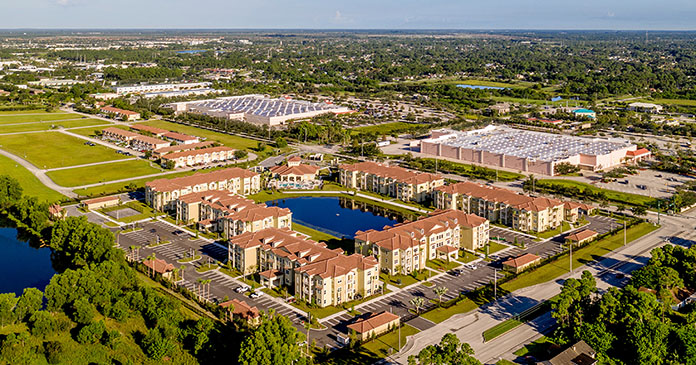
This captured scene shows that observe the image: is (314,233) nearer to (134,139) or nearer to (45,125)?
(134,139)

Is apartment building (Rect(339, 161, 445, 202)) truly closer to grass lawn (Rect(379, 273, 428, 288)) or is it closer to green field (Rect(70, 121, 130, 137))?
grass lawn (Rect(379, 273, 428, 288))

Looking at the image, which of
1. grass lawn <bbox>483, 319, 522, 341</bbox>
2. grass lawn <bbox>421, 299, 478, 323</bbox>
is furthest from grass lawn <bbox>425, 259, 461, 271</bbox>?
grass lawn <bbox>483, 319, 522, 341</bbox>

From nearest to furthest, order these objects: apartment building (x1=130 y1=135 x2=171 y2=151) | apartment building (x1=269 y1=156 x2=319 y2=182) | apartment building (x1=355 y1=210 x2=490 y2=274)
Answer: apartment building (x1=355 y1=210 x2=490 y2=274) < apartment building (x1=269 y1=156 x2=319 y2=182) < apartment building (x1=130 y1=135 x2=171 y2=151)

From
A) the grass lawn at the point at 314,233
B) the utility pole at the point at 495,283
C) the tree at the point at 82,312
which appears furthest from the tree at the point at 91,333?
the utility pole at the point at 495,283

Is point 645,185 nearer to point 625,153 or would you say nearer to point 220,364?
point 625,153

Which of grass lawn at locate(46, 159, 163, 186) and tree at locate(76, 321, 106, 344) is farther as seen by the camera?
grass lawn at locate(46, 159, 163, 186)

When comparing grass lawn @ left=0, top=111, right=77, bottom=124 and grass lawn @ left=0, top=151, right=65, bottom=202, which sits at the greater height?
grass lawn @ left=0, top=111, right=77, bottom=124

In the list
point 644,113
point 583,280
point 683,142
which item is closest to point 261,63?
point 644,113

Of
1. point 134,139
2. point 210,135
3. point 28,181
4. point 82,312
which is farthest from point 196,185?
point 210,135
